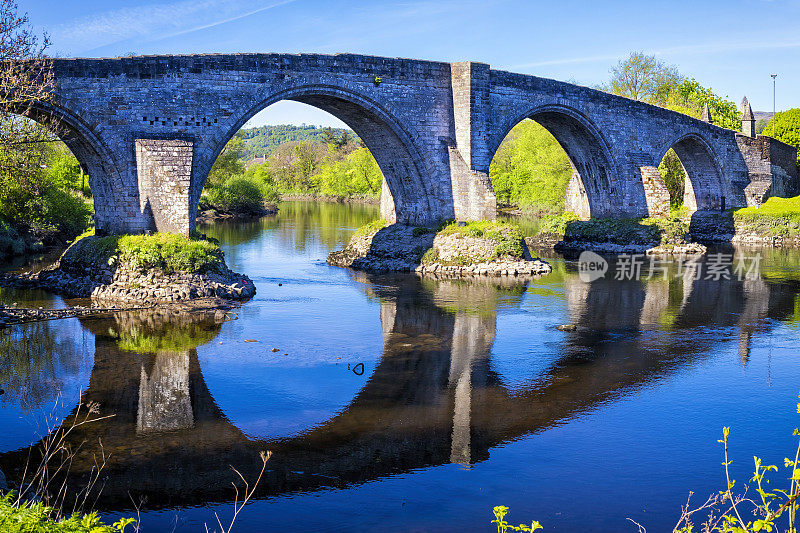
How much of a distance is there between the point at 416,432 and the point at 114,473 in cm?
359

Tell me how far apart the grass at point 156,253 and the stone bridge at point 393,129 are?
0.78 m

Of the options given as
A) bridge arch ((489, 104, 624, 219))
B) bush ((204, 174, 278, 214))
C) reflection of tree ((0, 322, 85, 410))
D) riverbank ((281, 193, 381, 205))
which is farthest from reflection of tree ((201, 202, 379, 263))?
riverbank ((281, 193, 381, 205))

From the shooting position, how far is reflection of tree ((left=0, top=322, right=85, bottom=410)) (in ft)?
35.6

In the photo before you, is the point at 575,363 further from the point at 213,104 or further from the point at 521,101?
the point at 521,101

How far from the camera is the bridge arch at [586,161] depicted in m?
29.4

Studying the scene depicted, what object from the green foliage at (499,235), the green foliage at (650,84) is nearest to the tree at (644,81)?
the green foliage at (650,84)

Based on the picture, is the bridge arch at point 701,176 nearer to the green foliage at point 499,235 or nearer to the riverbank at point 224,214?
the green foliage at point 499,235

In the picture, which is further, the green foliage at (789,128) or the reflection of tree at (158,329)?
the green foliage at (789,128)

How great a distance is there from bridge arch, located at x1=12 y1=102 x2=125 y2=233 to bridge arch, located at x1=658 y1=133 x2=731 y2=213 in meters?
27.4

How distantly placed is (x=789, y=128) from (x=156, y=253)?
4548cm

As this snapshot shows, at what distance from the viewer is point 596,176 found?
3191 cm

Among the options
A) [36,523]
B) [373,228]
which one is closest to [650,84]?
[373,228]

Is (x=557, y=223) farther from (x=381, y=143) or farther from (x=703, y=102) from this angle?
(x=703, y=102)

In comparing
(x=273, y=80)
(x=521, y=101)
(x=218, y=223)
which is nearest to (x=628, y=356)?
(x=273, y=80)
